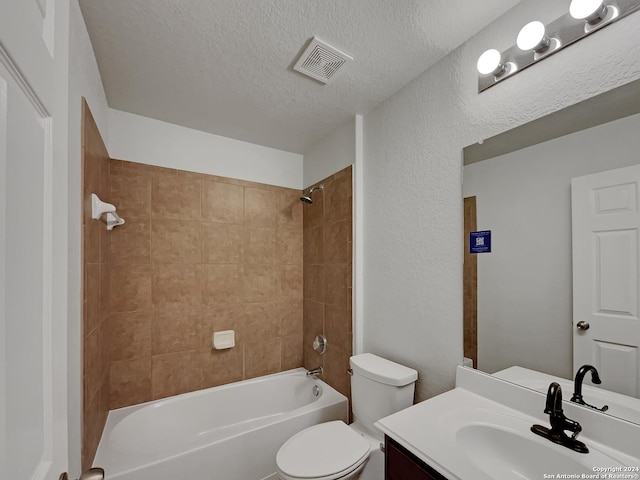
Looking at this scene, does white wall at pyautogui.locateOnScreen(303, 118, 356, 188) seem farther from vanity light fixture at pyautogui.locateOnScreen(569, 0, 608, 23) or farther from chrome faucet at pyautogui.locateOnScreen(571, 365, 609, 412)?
chrome faucet at pyautogui.locateOnScreen(571, 365, 609, 412)

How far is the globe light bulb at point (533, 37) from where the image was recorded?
42.4 inches

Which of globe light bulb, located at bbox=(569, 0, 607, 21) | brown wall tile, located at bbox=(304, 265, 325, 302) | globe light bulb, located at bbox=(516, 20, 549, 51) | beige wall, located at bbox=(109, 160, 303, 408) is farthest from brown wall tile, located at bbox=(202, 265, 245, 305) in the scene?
globe light bulb, located at bbox=(569, 0, 607, 21)

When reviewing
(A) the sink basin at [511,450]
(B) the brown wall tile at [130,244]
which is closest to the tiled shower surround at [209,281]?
(B) the brown wall tile at [130,244]

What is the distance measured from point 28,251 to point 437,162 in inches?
62.1

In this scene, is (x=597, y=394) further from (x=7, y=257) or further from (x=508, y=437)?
(x=7, y=257)

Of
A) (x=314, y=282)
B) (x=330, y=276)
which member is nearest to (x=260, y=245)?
(x=314, y=282)

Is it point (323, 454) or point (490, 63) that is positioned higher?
point (490, 63)

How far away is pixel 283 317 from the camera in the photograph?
258cm

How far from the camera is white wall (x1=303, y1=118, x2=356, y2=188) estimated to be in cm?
216

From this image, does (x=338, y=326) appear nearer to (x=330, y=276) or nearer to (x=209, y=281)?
(x=330, y=276)

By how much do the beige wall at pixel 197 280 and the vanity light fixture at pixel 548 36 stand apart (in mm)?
1803

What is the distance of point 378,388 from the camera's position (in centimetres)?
155

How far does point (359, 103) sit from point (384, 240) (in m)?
0.93

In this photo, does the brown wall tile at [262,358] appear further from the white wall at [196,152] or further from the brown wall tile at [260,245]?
the white wall at [196,152]
